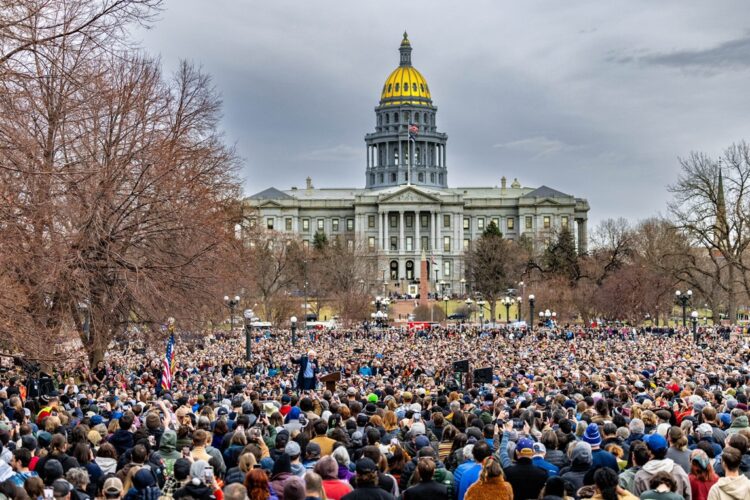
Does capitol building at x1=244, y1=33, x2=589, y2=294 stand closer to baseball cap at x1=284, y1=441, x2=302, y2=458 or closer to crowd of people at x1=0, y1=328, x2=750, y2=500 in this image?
crowd of people at x1=0, y1=328, x2=750, y2=500

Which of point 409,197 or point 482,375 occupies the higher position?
point 409,197

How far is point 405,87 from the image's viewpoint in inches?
6742

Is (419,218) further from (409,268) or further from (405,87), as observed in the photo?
(405,87)

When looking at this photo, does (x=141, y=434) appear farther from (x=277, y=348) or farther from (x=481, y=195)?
(x=481, y=195)

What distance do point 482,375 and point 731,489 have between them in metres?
13.6

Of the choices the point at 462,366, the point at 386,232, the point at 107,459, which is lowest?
the point at 107,459

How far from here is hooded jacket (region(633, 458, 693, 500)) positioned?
8797 millimetres

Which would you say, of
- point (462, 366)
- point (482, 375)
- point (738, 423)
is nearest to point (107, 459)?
point (738, 423)

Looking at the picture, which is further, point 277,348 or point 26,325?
point 277,348

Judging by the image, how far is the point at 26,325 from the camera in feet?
49.7

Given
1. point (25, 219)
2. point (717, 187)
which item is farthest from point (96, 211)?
point (717, 187)

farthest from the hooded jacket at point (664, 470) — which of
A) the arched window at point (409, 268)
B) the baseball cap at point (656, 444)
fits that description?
the arched window at point (409, 268)

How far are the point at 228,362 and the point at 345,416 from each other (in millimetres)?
18702

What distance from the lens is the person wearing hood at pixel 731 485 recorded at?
800 cm
